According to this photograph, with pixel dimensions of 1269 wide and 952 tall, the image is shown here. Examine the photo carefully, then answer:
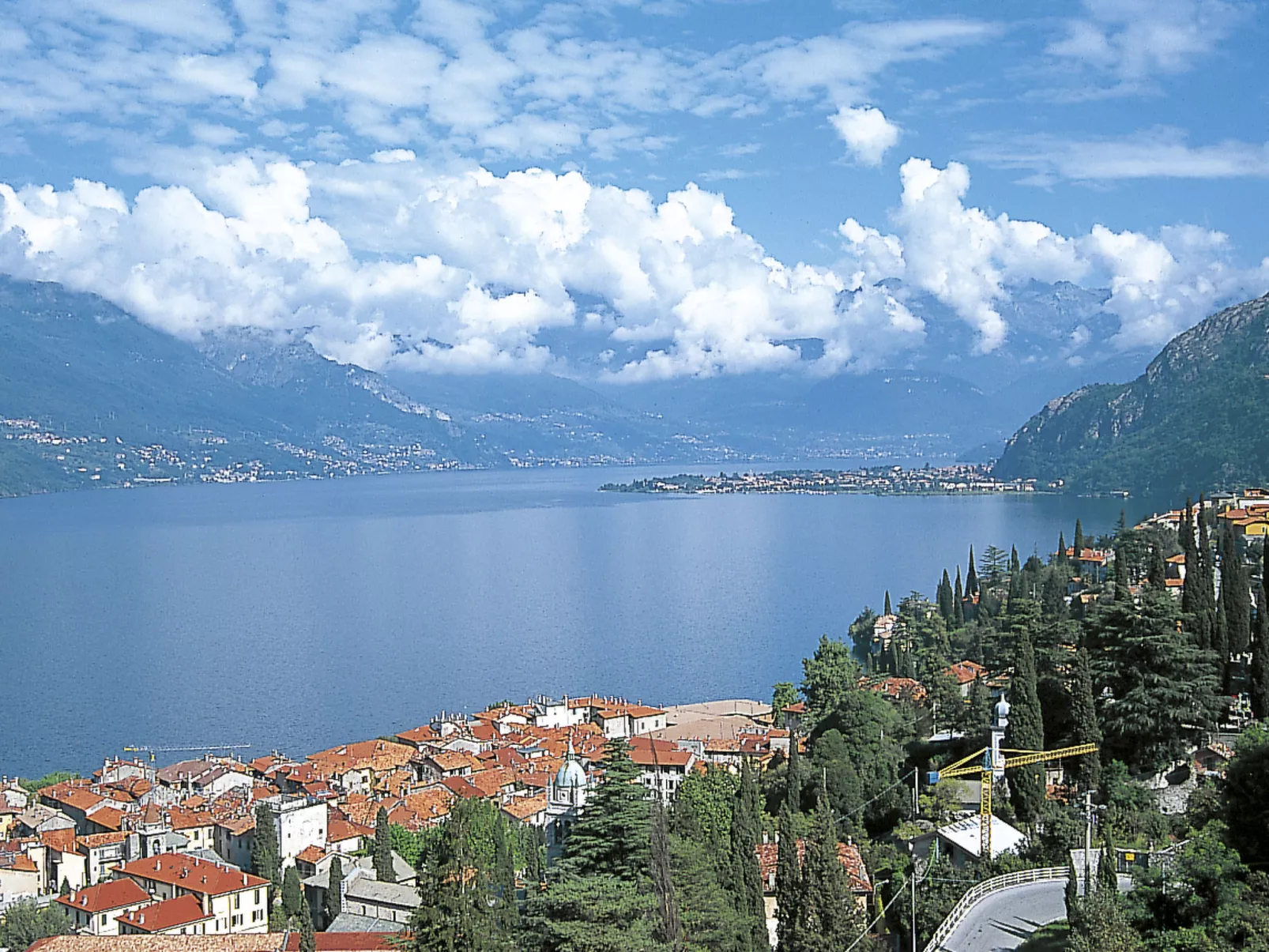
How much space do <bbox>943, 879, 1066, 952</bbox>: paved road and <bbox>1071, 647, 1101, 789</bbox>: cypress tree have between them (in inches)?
144

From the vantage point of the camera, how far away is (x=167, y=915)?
77.0 ft

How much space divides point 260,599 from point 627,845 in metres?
60.8

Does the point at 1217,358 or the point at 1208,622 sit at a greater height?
the point at 1217,358

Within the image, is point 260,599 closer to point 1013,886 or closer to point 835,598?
point 835,598

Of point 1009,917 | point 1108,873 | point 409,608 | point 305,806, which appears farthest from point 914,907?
point 409,608

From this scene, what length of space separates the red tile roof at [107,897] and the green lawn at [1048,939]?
59.1ft

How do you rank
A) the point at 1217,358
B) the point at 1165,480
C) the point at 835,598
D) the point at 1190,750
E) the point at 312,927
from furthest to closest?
the point at 1217,358, the point at 1165,480, the point at 835,598, the point at 312,927, the point at 1190,750

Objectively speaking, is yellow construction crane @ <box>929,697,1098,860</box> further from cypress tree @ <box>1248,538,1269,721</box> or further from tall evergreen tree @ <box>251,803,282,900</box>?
tall evergreen tree @ <box>251,803,282,900</box>

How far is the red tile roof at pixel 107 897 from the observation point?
23859mm

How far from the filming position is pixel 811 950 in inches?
543

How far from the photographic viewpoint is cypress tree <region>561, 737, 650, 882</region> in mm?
13188

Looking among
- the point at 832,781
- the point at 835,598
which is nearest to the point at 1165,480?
the point at 835,598

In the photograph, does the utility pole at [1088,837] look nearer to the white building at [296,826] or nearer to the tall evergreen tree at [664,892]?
the tall evergreen tree at [664,892]

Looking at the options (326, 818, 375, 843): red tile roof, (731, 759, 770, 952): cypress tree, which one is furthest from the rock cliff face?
(731, 759, 770, 952): cypress tree
